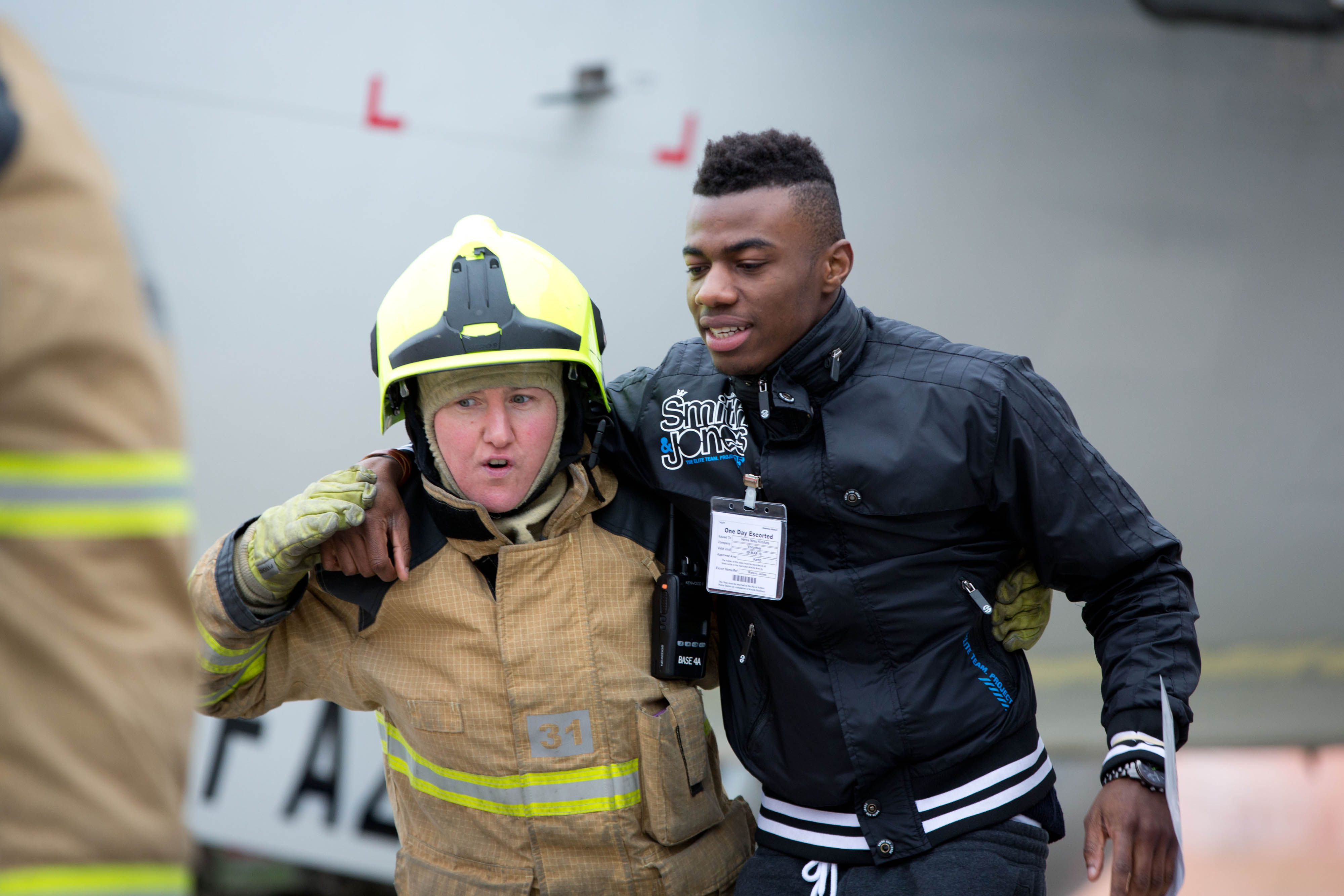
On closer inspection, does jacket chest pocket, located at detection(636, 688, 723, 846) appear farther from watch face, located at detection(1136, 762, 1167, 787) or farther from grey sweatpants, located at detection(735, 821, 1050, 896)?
watch face, located at detection(1136, 762, 1167, 787)

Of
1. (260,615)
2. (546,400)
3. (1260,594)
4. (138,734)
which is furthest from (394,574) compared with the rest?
(1260,594)

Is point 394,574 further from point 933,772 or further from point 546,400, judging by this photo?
point 933,772

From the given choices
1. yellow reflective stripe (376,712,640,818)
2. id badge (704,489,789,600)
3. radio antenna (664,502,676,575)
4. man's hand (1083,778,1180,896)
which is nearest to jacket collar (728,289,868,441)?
id badge (704,489,789,600)

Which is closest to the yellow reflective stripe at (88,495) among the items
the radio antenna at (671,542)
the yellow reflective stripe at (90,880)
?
the yellow reflective stripe at (90,880)

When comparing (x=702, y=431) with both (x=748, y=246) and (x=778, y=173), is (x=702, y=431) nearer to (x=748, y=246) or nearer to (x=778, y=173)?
(x=748, y=246)

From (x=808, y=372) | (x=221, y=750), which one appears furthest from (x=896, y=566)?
(x=221, y=750)

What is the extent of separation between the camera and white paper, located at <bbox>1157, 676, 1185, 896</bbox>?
66.7 inches

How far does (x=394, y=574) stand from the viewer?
200 cm

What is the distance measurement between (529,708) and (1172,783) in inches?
40.3

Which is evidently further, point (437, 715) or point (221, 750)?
point (221, 750)

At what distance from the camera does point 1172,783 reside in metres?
1.70

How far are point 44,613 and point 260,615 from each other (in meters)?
1.21

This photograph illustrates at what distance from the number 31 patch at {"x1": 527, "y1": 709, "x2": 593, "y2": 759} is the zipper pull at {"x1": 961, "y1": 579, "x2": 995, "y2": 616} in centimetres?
67

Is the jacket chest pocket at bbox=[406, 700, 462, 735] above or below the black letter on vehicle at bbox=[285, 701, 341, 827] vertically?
above
